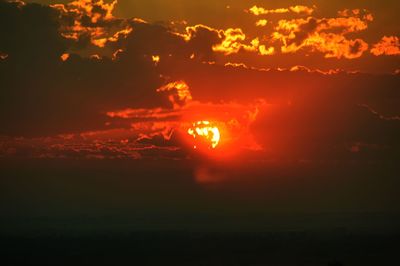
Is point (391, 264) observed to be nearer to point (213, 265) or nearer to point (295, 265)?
point (295, 265)

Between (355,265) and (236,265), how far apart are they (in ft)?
103

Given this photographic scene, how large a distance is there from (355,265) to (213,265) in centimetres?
3751

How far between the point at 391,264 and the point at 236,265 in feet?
136

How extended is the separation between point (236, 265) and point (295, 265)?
1592cm

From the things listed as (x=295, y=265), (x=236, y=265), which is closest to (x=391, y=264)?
(x=295, y=265)

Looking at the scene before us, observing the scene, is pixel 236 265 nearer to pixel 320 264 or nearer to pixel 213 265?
pixel 213 265

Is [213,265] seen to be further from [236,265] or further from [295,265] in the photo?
[295,265]

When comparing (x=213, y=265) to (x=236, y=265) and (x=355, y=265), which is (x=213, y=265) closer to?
(x=236, y=265)

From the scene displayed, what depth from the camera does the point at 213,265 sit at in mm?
199500

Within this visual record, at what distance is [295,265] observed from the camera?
19962 cm

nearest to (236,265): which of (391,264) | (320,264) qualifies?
(320,264)

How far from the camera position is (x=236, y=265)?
19975 cm

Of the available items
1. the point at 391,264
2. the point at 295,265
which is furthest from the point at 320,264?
the point at 391,264

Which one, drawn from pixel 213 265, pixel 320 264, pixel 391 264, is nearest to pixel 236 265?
pixel 213 265
